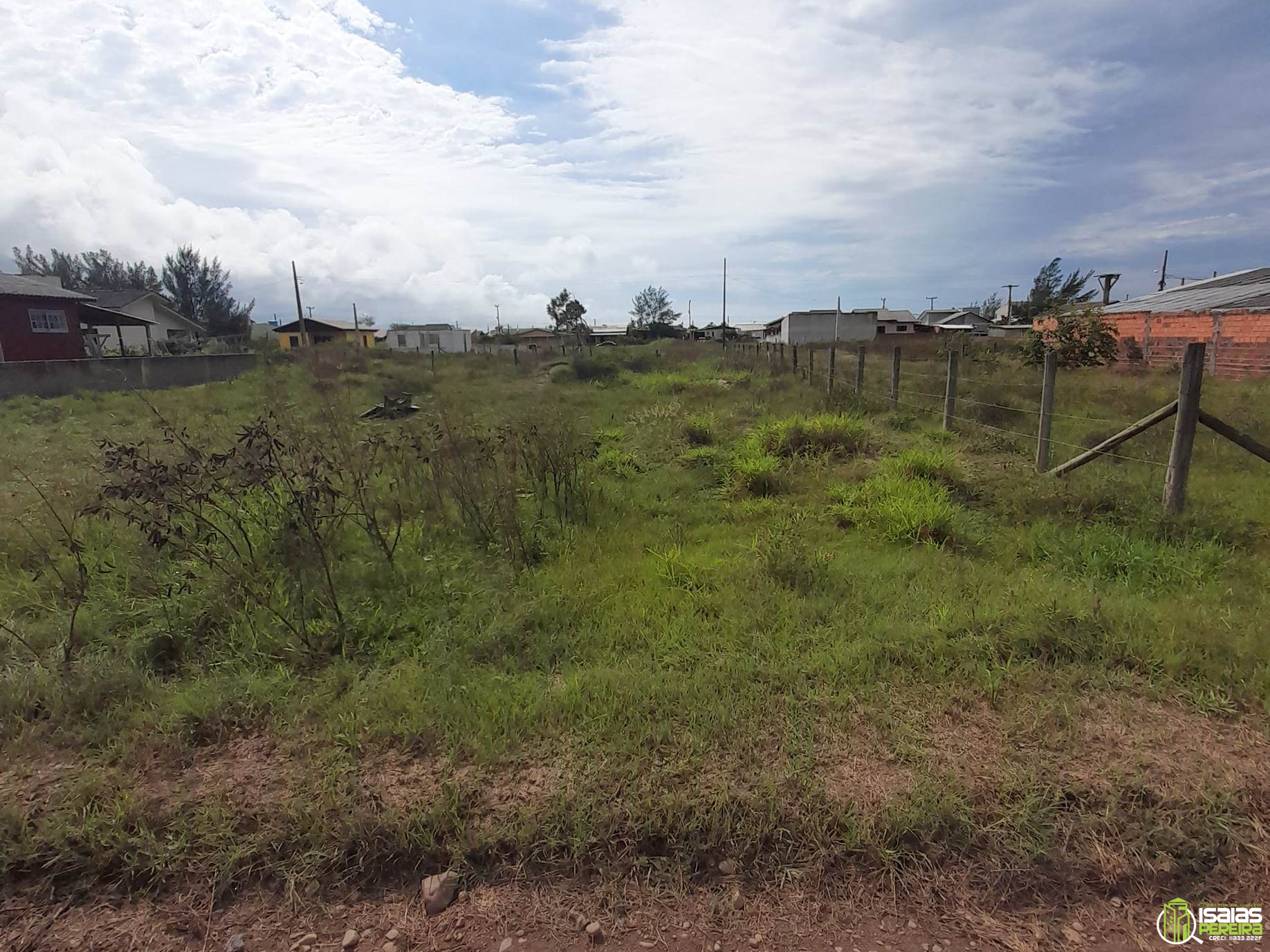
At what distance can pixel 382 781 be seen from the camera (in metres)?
2.43

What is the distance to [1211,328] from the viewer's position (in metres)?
16.2

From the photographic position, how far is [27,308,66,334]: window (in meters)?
22.8

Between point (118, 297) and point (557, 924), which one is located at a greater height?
point (118, 297)

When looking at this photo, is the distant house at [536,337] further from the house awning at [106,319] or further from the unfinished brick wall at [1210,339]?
the unfinished brick wall at [1210,339]

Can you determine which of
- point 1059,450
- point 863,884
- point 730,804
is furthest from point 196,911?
point 1059,450

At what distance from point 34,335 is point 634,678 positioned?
30360 mm

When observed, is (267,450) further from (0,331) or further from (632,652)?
(0,331)

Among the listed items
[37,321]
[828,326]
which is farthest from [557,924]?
[828,326]

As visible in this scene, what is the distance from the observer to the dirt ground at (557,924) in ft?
6.15

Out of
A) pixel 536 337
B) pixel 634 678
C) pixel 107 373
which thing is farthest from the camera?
pixel 536 337

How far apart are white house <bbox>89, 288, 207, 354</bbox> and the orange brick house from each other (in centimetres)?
4125

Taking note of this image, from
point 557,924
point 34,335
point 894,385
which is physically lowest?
point 557,924

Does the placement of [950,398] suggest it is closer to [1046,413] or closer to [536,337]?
[1046,413]

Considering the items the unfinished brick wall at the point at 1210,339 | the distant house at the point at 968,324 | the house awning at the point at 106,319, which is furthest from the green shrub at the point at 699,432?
the distant house at the point at 968,324
